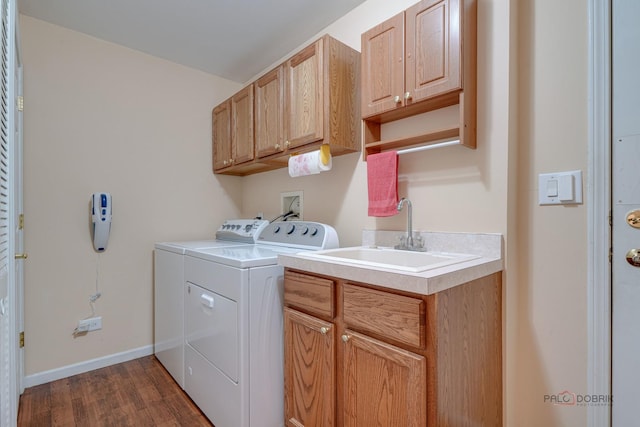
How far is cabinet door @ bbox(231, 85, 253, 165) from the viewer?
2.27m

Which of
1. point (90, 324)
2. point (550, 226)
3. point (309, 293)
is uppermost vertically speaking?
point (550, 226)

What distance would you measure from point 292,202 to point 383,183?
0.96 meters

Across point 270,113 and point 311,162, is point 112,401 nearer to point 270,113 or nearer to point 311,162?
point 311,162

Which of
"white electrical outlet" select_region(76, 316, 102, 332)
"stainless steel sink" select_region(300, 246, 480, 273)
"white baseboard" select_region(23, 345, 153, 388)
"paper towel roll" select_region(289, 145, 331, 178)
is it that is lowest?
"white baseboard" select_region(23, 345, 153, 388)

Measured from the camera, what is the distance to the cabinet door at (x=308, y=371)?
1.24m

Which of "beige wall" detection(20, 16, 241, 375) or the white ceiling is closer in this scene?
the white ceiling

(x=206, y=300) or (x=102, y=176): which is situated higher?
(x=102, y=176)

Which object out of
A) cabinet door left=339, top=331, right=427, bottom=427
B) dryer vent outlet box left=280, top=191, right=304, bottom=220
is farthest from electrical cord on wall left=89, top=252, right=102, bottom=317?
cabinet door left=339, top=331, right=427, bottom=427

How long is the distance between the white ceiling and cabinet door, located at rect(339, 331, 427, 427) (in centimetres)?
189

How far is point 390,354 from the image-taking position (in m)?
1.02

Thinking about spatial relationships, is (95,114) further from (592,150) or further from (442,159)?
(592,150)

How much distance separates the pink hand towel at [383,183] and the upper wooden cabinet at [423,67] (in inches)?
3.2

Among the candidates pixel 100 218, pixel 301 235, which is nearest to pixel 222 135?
pixel 100 218

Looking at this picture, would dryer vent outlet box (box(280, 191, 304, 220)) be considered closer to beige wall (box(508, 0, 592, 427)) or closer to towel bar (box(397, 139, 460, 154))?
towel bar (box(397, 139, 460, 154))
